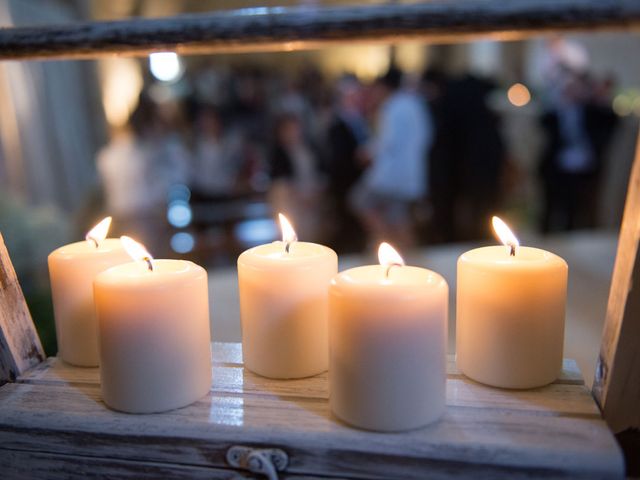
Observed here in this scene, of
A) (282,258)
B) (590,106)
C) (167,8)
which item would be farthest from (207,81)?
(282,258)

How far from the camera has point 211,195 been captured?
3225 millimetres

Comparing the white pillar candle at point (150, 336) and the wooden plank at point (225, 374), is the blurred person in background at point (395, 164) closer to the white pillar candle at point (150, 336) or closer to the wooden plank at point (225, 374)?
the wooden plank at point (225, 374)

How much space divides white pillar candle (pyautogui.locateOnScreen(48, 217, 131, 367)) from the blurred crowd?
213 centimetres

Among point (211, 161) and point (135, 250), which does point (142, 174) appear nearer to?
point (211, 161)

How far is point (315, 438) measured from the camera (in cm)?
50

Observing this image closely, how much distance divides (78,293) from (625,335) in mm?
558

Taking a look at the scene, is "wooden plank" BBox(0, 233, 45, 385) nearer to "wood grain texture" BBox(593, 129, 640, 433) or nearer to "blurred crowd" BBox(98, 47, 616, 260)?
"wood grain texture" BBox(593, 129, 640, 433)

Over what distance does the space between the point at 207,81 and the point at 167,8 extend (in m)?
2.60

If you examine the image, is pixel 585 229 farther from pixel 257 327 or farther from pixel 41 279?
pixel 257 327

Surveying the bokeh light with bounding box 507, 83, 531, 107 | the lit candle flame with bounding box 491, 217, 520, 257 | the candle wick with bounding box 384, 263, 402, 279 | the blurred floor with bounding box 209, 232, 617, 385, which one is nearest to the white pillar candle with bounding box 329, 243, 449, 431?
the candle wick with bounding box 384, 263, 402, 279

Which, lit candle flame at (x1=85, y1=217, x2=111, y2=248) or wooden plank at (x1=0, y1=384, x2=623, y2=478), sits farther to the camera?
lit candle flame at (x1=85, y1=217, x2=111, y2=248)

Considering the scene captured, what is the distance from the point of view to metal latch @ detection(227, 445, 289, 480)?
1.63 feet

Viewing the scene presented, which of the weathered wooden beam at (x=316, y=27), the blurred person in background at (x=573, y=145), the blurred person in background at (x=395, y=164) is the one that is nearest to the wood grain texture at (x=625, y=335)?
the weathered wooden beam at (x=316, y=27)

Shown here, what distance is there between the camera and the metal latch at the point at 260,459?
1.63 feet
